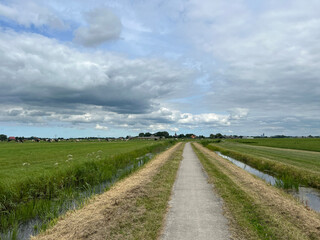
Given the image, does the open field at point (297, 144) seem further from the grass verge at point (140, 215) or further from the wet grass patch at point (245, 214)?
the grass verge at point (140, 215)

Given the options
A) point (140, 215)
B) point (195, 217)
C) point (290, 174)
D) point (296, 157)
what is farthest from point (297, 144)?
point (140, 215)

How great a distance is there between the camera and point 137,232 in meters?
6.42

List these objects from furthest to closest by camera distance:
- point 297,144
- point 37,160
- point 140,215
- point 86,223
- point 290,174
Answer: point 297,144 → point 37,160 → point 290,174 → point 140,215 → point 86,223

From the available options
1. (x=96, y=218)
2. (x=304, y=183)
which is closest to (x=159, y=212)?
(x=96, y=218)

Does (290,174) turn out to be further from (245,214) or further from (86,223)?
(86,223)

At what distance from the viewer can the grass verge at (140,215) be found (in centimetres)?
634

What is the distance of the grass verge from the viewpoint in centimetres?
634

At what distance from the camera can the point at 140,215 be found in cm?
780

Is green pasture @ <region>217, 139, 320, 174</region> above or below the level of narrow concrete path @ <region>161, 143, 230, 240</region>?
above

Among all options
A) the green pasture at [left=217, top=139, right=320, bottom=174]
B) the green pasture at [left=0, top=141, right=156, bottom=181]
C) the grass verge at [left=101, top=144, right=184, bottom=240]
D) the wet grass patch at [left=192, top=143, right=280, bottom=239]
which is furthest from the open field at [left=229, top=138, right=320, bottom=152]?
the grass verge at [left=101, top=144, right=184, bottom=240]

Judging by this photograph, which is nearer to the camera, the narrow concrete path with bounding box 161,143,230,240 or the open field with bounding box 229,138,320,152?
the narrow concrete path with bounding box 161,143,230,240

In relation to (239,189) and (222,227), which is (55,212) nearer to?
(222,227)

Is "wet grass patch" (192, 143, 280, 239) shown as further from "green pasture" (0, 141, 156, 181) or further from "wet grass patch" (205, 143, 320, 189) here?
"green pasture" (0, 141, 156, 181)

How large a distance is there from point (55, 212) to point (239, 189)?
29.6ft
